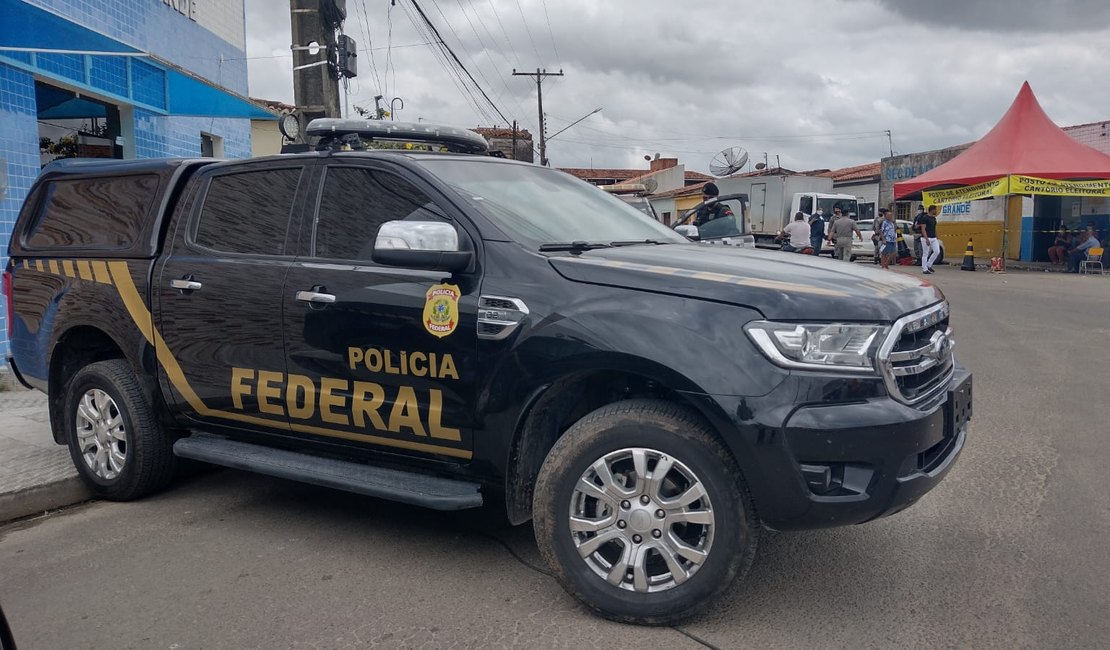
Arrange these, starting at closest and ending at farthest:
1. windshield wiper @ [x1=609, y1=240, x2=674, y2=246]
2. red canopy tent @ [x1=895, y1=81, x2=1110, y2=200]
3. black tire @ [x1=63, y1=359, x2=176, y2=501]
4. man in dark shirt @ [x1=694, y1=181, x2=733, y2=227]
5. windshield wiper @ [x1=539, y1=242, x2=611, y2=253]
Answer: windshield wiper @ [x1=539, y1=242, x2=611, y2=253], windshield wiper @ [x1=609, y1=240, x2=674, y2=246], black tire @ [x1=63, y1=359, x2=176, y2=501], man in dark shirt @ [x1=694, y1=181, x2=733, y2=227], red canopy tent @ [x1=895, y1=81, x2=1110, y2=200]

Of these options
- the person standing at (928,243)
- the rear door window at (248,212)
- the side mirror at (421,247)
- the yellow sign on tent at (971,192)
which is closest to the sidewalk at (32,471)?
the rear door window at (248,212)

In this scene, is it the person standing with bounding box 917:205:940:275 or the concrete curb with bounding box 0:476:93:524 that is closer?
Answer: the concrete curb with bounding box 0:476:93:524

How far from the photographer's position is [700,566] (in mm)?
3170

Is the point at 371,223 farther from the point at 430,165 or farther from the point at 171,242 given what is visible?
the point at 171,242

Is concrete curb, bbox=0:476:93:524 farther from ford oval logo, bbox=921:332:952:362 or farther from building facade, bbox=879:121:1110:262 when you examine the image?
building facade, bbox=879:121:1110:262

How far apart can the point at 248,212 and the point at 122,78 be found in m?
7.48

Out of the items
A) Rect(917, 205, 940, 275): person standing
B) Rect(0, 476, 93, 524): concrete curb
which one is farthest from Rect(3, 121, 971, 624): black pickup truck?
Rect(917, 205, 940, 275): person standing

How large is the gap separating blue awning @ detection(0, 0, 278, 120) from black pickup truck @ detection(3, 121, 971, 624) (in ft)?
13.0

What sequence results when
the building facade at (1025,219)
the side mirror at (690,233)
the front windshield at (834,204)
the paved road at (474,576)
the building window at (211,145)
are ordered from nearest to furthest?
the paved road at (474,576)
the side mirror at (690,233)
the building window at (211,145)
the building facade at (1025,219)
the front windshield at (834,204)

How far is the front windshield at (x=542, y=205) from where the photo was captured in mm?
3891

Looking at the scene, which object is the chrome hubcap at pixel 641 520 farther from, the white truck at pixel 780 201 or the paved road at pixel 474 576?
the white truck at pixel 780 201

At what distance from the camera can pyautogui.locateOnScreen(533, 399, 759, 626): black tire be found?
3.12 meters

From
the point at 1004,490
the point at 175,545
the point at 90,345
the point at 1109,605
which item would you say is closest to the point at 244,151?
the point at 90,345

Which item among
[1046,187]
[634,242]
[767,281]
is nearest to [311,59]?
[634,242]
